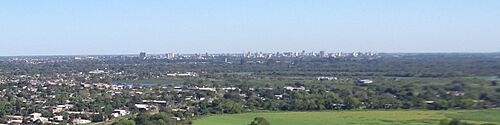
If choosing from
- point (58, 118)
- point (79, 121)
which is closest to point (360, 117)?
point (79, 121)

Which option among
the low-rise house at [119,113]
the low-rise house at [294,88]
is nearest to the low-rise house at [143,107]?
the low-rise house at [119,113]

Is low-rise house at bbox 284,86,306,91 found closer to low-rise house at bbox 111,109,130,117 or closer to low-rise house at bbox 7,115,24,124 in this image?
low-rise house at bbox 111,109,130,117

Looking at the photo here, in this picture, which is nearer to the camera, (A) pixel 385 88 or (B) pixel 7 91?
(A) pixel 385 88

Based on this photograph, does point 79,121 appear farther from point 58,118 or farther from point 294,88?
point 294,88

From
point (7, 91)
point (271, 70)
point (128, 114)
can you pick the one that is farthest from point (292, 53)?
point (128, 114)

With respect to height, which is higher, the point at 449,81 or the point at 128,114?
the point at 449,81

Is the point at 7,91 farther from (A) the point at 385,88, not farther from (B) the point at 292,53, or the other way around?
(B) the point at 292,53

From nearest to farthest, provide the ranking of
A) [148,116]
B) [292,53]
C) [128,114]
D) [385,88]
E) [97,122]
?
1. [148,116]
2. [97,122]
3. [128,114]
4. [385,88]
5. [292,53]

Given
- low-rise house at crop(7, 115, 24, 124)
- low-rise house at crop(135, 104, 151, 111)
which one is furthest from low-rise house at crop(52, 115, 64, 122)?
low-rise house at crop(135, 104, 151, 111)
